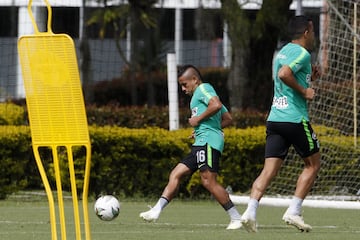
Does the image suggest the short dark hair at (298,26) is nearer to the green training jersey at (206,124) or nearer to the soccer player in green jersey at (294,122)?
the soccer player in green jersey at (294,122)

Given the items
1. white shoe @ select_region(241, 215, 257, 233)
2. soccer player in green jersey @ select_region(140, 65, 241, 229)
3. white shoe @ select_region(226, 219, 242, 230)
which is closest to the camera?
white shoe @ select_region(241, 215, 257, 233)

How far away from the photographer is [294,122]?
10641 mm

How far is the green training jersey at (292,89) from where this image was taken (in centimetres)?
1059

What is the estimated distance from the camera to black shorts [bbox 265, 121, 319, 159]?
10.6 meters

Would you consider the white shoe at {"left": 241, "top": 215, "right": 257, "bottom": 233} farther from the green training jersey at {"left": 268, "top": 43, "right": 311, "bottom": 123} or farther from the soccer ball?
the soccer ball

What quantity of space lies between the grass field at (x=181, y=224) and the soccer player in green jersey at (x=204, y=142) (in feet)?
0.92

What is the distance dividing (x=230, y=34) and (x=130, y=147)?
6.30 meters

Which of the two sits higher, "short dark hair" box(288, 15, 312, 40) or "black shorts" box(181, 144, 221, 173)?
"short dark hair" box(288, 15, 312, 40)

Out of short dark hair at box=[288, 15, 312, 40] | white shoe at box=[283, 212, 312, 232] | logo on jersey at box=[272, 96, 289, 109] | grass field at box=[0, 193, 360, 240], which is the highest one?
short dark hair at box=[288, 15, 312, 40]

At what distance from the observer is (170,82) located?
17703 millimetres

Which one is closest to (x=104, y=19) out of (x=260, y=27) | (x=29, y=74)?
(x=260, y=27)

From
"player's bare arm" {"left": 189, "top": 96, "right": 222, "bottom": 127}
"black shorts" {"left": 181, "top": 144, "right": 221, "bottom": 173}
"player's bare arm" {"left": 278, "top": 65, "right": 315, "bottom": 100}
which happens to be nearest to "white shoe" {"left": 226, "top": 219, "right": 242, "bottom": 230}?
"black shorts" {"left": 181, "top": 144, "right": 221, "bottom": 173}

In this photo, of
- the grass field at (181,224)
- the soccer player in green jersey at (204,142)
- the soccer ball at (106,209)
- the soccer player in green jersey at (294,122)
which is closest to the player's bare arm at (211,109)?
the soccer player in green jersey at (204,142)

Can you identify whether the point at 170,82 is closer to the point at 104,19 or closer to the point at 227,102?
the point at 227,102
